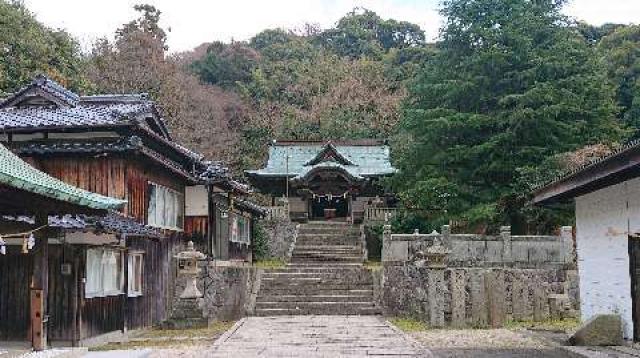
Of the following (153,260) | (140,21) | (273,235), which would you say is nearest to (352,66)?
(140,21)

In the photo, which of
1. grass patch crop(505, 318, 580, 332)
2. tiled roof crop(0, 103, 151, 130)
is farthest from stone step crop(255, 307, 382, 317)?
tiled roof crop(0, 103, 151, 130)

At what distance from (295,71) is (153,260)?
156 feet

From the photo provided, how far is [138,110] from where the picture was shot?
18062 mm

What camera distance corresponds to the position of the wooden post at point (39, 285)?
36.7 feet

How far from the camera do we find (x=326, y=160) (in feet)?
139

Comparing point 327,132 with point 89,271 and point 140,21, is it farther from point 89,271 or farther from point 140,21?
point 89,271

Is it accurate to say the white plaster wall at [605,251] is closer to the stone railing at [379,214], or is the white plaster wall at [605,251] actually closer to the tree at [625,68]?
the stone railing at [379,214]

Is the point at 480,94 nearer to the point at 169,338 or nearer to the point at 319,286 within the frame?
the point at 319,286

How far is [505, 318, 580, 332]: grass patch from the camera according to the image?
15497 mm

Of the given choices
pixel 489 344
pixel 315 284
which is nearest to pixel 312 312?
pixel 315 284

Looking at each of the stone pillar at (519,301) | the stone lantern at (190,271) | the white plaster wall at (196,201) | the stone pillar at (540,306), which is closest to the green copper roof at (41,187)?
the stone lantern at (190,271)

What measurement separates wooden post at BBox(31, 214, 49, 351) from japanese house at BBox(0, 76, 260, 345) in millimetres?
571

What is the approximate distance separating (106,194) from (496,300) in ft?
33.7

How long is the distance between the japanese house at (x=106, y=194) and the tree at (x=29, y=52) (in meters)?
16.0
